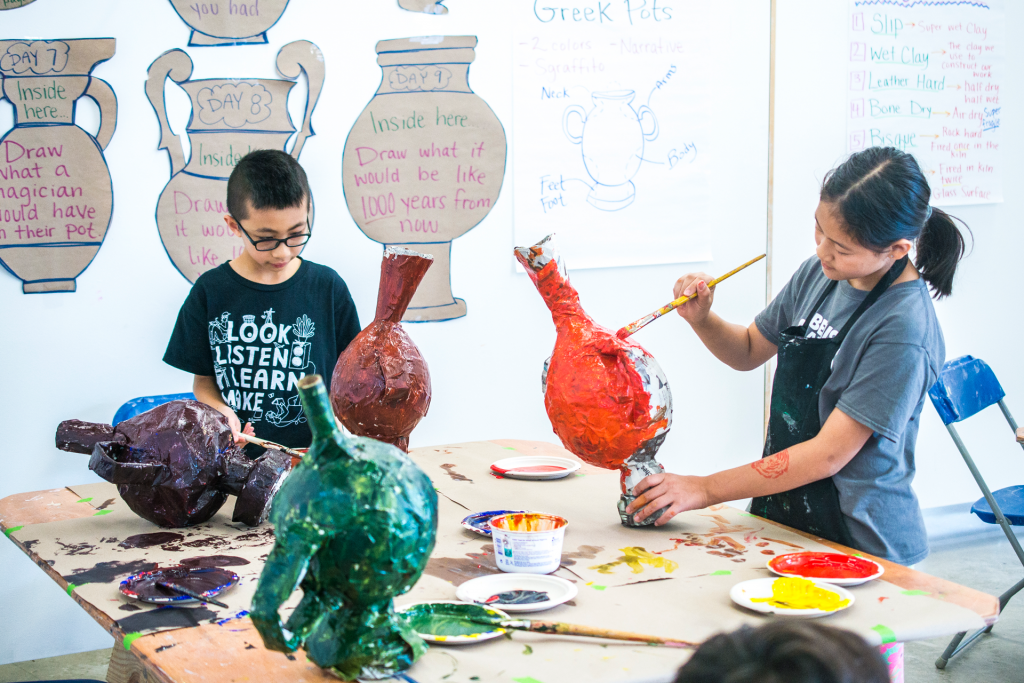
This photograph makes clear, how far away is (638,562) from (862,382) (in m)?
0.53

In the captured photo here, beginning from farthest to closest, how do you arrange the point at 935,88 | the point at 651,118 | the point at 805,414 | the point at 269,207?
the point at 935,88
the point at 651,118
the point at 269,207
the point at 805,414

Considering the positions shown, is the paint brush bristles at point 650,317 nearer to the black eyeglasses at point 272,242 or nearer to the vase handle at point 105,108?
the black eyeglasses at point 272,242

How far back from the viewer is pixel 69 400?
8.47 ft

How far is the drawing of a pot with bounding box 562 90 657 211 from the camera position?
3170 millimetres

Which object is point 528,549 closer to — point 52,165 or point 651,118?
point 52,165

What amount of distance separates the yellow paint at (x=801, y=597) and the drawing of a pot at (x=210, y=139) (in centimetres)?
213

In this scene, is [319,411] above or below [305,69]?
below

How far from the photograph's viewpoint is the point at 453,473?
194 centimetres

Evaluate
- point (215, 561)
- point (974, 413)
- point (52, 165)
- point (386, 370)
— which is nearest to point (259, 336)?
point (386, 370)

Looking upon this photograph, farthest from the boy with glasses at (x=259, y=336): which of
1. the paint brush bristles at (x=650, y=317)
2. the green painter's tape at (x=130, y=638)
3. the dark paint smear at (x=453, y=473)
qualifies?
the green painter's tape at (x=130, y=638)

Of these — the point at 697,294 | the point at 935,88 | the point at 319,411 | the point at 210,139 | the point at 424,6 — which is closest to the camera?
the point at 319,411

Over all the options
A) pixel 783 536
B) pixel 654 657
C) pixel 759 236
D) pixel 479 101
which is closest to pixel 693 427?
pixel 759 236

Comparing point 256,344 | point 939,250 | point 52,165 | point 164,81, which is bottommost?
point 256,344

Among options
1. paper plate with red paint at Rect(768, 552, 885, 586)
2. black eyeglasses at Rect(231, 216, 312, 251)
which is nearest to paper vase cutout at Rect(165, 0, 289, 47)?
black eyeglasses at Rect(231, 216, 312, 251)
